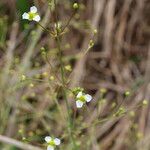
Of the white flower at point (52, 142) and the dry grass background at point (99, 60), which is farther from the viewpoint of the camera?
the dry grass background at point (99, 60)

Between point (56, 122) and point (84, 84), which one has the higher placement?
point (84, 84)

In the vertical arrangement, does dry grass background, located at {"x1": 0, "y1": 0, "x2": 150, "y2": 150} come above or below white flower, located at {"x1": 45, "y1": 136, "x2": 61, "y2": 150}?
above

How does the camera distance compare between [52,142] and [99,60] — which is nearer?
[52,142]

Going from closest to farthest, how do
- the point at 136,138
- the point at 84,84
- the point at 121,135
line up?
1. the point at 136,138
2. the point at 121,135
3. the point at 84,84

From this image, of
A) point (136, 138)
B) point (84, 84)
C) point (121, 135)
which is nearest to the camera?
point (136, 138)

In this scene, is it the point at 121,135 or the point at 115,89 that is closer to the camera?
the point at 121,135

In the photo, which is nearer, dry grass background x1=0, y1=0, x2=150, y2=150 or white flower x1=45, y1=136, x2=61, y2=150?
white flower x1=45, y1=136, x2=61, y2=150


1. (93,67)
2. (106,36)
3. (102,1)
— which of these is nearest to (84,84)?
(93,67)

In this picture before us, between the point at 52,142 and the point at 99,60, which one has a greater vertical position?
the point at 99,60

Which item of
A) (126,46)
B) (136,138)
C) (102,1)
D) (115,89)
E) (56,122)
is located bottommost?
(136,138)

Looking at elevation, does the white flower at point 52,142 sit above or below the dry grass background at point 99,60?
below

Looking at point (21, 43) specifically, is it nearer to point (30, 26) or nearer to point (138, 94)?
point (30, 26)
